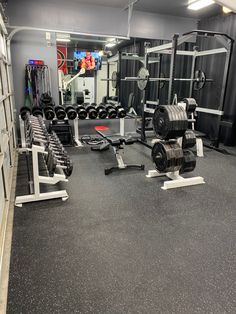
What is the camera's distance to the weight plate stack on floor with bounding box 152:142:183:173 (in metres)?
2.94

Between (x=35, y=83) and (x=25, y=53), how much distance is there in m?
0.64

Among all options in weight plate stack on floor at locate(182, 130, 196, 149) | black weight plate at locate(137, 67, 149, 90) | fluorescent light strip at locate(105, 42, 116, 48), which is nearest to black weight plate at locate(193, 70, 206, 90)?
black weight plate at locate(137, 67, 149, 90)

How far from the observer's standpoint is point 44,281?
1618 millimetres

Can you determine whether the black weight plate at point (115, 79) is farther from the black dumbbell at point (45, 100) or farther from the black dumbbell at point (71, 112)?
the black dumbbell at point (45, 100)

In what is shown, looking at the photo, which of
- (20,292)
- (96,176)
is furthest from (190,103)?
(20,292)

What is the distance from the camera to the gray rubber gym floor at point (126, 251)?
1492 millimetres

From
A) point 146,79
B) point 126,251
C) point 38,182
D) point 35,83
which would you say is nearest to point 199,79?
point 146,79

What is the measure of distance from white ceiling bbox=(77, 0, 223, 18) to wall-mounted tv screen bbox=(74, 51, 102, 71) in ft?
3.34

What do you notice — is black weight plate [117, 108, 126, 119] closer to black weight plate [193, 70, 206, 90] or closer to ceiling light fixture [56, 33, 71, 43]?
black weight plate [193, 70, 206, 90]

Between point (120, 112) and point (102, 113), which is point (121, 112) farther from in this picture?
point (102, 113)

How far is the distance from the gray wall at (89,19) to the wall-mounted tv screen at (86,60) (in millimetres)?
474

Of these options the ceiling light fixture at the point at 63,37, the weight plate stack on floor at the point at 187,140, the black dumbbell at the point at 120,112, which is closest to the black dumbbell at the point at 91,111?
the black dumbbell at the point at 120,112

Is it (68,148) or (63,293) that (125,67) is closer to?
(68,148)

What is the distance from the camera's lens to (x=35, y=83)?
489 cm
